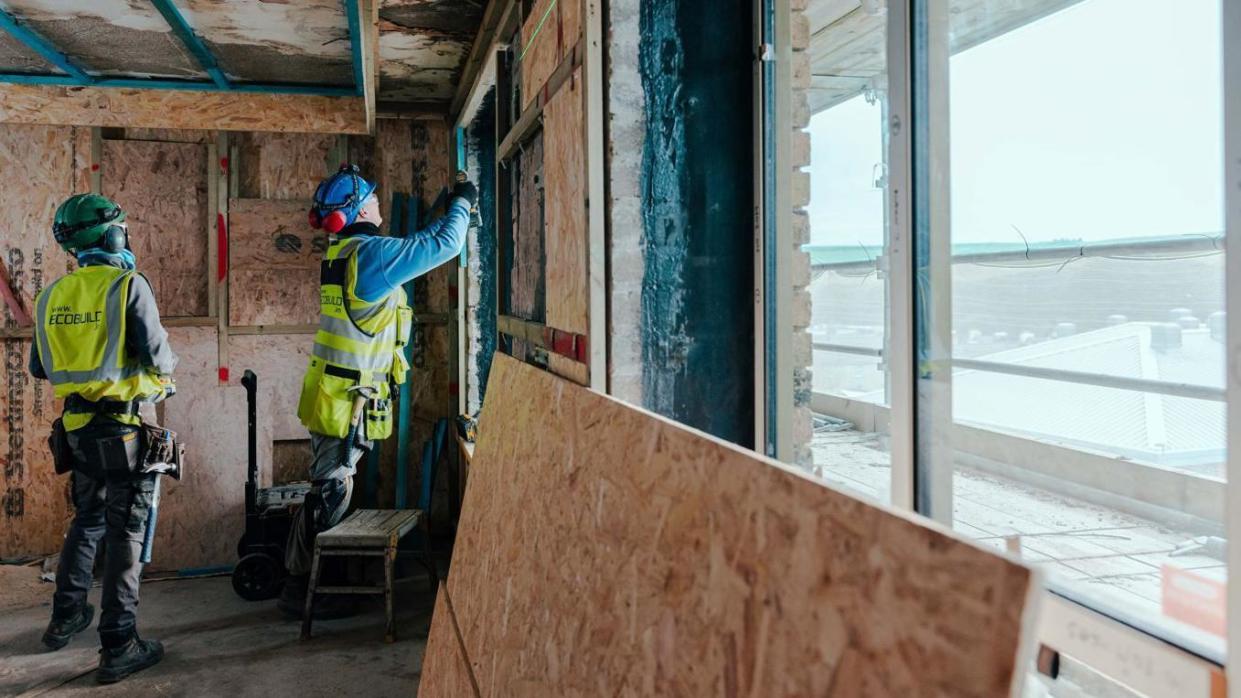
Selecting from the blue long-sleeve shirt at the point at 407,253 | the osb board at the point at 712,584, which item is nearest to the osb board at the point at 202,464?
the blue long-sleeve shirt at the point at 407,253

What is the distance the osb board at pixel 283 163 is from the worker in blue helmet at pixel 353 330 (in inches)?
56.5

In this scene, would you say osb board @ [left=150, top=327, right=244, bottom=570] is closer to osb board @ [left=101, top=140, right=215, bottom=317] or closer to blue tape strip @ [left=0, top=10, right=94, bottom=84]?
osb board @ [left=101, top=140, right=215, bottom=317]

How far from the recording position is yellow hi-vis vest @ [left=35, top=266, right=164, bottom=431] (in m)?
3.53

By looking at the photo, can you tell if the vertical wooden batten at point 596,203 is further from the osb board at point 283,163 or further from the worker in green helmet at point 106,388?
the osb board at point 283,163

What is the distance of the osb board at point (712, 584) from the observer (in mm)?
673

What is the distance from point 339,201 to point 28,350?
267 cm

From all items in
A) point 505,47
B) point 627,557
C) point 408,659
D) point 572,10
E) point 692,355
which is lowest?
point 408,659

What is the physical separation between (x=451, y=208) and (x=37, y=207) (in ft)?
10.3

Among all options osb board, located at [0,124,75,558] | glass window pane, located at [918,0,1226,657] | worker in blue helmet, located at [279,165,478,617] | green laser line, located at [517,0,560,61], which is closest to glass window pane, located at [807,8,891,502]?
glass window pane, located at [918,0,1226,657]

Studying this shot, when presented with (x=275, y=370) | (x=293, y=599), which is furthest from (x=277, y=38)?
(x=293, y=599)

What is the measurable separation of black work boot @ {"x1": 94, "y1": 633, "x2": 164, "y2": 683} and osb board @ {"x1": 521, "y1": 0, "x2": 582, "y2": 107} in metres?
3.06

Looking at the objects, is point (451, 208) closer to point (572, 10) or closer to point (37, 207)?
point (572, 10)

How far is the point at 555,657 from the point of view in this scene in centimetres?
160

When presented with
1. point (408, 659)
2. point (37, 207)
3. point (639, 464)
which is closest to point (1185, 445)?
point (639, 464)
